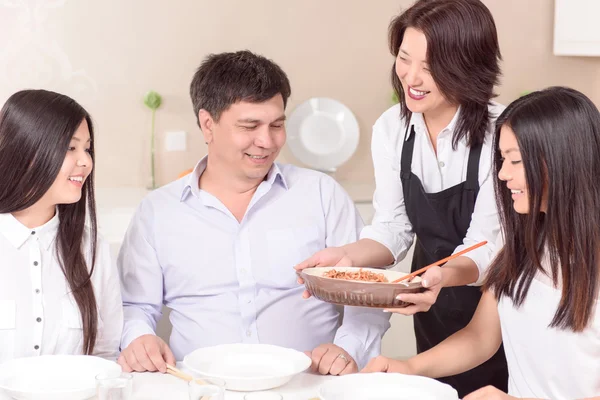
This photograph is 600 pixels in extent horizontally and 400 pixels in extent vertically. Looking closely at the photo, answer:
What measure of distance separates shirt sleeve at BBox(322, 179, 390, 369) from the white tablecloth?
331 mm

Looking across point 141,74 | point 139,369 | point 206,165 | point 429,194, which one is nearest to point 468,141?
point 429,194

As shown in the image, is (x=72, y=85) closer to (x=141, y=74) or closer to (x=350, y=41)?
(x=141, y=74)

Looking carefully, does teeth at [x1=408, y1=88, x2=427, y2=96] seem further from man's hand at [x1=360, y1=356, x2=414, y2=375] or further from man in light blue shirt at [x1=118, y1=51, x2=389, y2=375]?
man's hand at [x1=360, y1=356, x2=414, y2=375]

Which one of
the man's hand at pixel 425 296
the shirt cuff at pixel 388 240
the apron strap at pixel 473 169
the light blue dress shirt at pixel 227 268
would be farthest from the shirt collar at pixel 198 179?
the man's hand at pixel 425 296

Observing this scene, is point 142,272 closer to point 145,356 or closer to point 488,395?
point 145,356

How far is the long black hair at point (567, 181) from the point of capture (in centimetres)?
149

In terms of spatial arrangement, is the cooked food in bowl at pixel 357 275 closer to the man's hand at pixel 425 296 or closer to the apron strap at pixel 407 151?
the man's hand at pixel 425 296

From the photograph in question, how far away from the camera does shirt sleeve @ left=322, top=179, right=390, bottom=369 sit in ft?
6.37

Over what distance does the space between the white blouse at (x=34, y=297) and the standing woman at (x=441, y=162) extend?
0.52 m

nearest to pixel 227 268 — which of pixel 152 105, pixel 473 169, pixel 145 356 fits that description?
pixel 145 356

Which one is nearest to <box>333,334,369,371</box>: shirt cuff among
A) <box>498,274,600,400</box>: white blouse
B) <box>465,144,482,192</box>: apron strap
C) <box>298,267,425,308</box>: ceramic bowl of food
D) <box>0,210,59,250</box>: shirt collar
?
<box>298,267,425,308</box>: ceramic bowl of food

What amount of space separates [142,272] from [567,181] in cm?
108

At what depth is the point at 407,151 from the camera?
214 cm

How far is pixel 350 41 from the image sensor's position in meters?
4.07
